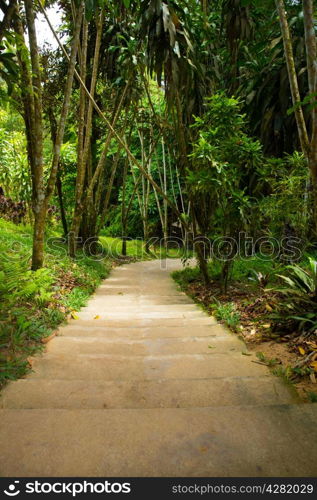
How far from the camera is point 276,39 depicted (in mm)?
5473

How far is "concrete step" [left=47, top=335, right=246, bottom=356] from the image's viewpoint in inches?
92.0

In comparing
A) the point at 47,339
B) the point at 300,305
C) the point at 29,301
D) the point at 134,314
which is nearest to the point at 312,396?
the point at 300,305

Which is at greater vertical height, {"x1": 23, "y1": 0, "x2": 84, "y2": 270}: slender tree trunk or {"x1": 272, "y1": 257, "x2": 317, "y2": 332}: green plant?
{"x1": 23, "y1": 0, "x2": 84, "y2": 270}: slender tree trunk

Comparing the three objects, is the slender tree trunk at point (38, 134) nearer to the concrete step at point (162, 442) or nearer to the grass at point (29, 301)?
the grass at point (29, 301)

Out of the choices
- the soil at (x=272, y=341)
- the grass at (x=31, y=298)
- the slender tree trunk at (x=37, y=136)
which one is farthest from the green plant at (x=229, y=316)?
Result: the slender tree trunk at (x=37, y=136)

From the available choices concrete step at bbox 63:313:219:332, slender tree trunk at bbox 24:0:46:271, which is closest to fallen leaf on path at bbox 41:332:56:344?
concrete step at bbox 63:313:219:332

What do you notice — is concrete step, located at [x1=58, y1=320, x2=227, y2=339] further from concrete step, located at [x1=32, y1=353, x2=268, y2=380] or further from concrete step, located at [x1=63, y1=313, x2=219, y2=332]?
concrete step, located at [x1=32, y1=353, x2=268, y2=380]

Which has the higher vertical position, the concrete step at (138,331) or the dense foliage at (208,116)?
the dense foliage at (208,116)

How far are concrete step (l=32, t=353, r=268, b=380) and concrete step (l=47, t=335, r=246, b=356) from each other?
0.10 metres

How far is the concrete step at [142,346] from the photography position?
2.34m

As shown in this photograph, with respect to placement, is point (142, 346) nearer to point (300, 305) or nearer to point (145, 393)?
point (145, 393)

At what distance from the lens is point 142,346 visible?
96.3 inches

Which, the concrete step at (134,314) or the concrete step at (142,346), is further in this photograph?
the concrete step at (134,314)

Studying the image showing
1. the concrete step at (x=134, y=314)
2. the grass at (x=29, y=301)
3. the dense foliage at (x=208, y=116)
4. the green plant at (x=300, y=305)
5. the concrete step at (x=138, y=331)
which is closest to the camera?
the grass at (x=29, y=301)
